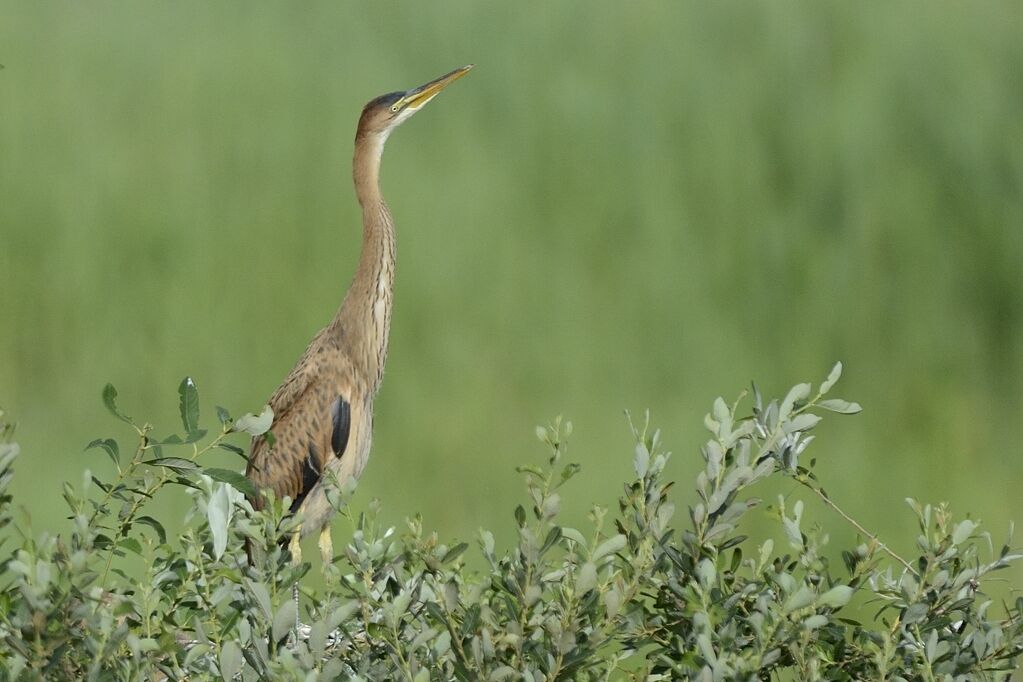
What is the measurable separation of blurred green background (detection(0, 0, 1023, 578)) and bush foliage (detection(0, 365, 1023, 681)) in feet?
13.4

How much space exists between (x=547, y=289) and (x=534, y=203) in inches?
24.2

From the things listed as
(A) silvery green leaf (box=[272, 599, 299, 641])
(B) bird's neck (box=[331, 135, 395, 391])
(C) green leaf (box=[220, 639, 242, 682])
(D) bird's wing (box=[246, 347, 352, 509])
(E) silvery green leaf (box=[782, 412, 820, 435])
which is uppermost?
(B) bird's neck (box=[331, 135, 395, 391])

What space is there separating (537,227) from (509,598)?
5934 millimetres

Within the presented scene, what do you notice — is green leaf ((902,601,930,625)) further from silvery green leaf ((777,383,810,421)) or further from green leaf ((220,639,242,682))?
green leaf ((220,639,242,682))

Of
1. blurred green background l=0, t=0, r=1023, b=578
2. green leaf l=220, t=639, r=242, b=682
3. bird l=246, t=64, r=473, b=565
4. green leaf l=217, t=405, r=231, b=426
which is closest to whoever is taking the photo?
green leaf l=220, t=639, r=242, b=682

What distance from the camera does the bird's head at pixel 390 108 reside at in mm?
5016

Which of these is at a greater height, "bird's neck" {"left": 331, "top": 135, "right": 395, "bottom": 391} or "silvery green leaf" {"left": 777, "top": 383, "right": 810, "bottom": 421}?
"bird's neck" {"left": 331, "top": 135, "right": 395, "bottom": 391}

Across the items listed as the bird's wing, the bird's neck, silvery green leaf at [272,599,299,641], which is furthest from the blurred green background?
silvery green leaf at [272,599,299,641]

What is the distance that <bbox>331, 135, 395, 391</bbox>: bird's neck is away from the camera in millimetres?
4844

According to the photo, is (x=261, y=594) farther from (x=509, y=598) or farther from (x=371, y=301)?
(x=371, y=301)

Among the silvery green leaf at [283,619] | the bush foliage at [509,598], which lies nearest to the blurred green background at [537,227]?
the bush foliage at [509,598]

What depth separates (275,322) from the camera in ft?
24.0

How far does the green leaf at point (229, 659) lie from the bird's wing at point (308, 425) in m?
2.81

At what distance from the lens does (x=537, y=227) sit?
7887 millimetres
